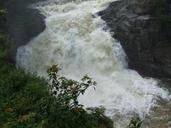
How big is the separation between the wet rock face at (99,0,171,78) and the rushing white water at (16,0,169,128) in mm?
438

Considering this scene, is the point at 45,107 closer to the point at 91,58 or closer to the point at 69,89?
the point at 69,89

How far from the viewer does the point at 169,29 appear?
1720 cm

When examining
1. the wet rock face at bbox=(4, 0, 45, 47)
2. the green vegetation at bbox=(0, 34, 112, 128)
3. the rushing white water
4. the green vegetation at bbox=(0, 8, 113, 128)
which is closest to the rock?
the wet rock face at bbox=(4, 0, 45, 47)

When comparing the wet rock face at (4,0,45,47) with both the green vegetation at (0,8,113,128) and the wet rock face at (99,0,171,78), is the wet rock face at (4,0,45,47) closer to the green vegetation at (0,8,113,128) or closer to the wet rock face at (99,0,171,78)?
the wet rock face at (99,0,171,78)

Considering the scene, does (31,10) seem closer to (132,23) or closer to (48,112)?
(132,23)

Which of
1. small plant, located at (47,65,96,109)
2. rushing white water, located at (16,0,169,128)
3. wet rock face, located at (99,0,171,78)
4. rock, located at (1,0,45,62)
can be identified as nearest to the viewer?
small plant, located at (47,65,96,109)

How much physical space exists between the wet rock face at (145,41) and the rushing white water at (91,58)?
17.2 inches

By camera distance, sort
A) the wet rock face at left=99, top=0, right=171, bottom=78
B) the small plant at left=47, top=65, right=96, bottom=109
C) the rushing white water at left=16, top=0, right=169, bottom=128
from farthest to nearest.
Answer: the wet rock face at left=99, top=0, right=171, bottom=78 → the rushing white water at left=16, top=0, right=169, bottom=128 → the small plant at left=47, top=65, right=96, bottom=109

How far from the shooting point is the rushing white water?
1486 cm

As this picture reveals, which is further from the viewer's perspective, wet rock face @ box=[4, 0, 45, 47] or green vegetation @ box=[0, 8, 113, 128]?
wet rock face @ box=[4, 0, 45, 47]

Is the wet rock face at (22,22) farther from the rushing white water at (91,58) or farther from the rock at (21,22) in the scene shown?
the rushing white water at (91,58)

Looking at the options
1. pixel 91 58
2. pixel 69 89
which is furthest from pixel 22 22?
pixel 69 89

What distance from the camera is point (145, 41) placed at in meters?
17.1

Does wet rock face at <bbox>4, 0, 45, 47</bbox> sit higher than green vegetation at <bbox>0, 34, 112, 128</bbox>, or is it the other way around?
wet rock face at <bbox>4, 0, 45, 47</bbox>
